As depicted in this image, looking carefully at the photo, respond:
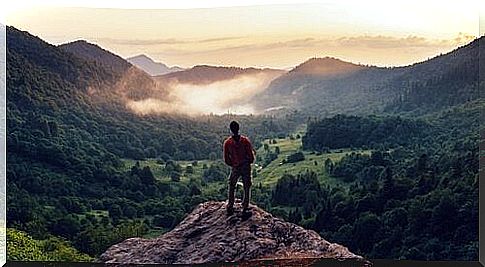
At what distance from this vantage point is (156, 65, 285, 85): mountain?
9.74 metres

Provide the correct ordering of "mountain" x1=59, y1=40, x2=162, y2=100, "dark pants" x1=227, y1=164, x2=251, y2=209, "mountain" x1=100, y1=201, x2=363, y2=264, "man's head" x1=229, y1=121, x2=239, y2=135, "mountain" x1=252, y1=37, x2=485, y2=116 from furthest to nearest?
"mountain" x1=59, y1=40, x2=162, y2=100 → "mountain" x1=252, y1=37, x2=485, y2=116 → "man's head" x1=229, y1=121, x2=239, y2=135 → "dark pants" x1=227, y1=164, x2=251, y2=209 → "mountain" x1=100, y1=201, x2=363, y2=264

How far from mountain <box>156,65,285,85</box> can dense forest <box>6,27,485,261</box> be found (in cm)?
15

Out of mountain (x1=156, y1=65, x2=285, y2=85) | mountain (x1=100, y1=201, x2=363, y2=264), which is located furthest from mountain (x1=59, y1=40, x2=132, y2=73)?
mountain (x1=100, y1=201, x2=363, y2=264)

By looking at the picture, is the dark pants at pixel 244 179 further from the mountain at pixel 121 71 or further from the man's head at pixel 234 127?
the mountain at pixel 121 71

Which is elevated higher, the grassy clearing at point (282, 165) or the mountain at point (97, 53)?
the mountain at point (97, 53)

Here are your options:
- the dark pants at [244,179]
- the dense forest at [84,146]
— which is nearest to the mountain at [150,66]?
the dense forest at [84,146]

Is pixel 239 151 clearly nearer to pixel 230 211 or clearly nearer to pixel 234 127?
pixel 234 127

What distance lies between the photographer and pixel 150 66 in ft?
32.0

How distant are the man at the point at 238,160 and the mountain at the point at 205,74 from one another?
629 mm

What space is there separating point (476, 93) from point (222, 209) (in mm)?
2556

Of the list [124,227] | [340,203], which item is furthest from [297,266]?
[124,227]

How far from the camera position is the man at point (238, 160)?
9.30 metres

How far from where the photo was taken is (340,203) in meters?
9.52

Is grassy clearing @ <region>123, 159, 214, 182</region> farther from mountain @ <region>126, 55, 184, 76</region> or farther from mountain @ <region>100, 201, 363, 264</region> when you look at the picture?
mountain @ <region>126, 55, 184, 76</region>
